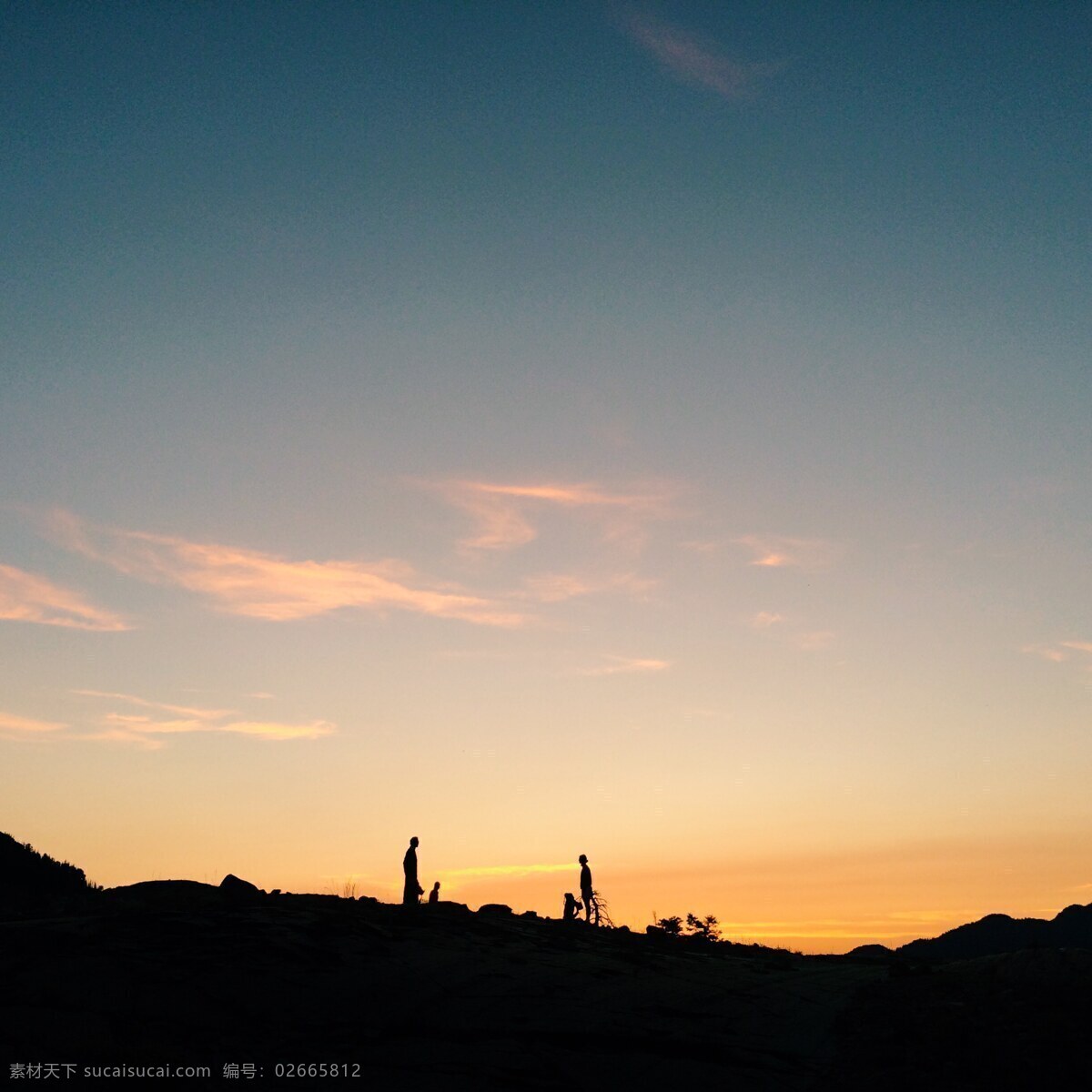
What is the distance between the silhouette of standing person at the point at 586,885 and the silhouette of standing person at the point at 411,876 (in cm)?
751

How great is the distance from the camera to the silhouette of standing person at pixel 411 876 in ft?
101

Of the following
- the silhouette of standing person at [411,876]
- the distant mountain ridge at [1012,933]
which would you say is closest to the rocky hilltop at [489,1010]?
the silhouette of standing person at [411,876]

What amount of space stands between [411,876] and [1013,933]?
93.7 metres

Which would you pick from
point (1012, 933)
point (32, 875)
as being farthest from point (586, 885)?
point (1012, 933)

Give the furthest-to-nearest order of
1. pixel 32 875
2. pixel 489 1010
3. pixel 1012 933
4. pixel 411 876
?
pixel 1012 933 < pixel 32 875 < pixel 411 876 < pixel 489 1010

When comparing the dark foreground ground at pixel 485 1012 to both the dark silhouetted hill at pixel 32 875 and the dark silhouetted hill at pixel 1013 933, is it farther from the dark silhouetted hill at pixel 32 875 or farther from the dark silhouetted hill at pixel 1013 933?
the dark silhouetted hill at pixel 1013 933

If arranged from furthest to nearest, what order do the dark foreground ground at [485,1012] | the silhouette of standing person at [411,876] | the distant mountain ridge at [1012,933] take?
1. the distant mountain ridge at [1012,933]
2. the silhouette of standing person at [411,876]
3. the dark foreground ground at [485,1012]

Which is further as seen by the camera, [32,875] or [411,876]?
[32,875]

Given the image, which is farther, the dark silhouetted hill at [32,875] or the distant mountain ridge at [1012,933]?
the distant mountain ridge at [1012,933]

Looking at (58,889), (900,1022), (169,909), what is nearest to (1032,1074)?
(900,1022)

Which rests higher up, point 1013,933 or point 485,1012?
point 485,1012

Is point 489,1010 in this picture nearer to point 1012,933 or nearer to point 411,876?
point 411,876

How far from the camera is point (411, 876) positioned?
30781 mm

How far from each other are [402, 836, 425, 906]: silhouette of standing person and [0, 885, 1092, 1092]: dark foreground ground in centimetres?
664
